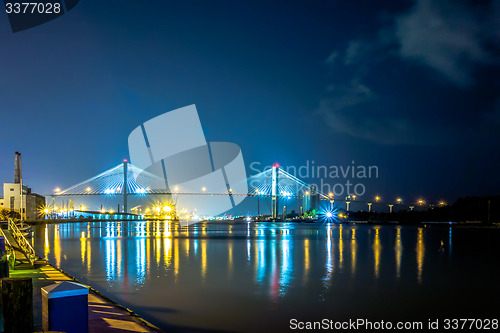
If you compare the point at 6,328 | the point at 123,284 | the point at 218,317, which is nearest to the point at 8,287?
the point at 6,328

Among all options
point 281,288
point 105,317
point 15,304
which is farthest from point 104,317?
point 281,288

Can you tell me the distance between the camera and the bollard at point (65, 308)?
459 centimetres

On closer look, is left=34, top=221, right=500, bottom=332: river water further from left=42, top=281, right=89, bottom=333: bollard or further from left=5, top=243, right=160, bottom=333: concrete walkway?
left=42, top=281, right=89, bottom=333: bollard

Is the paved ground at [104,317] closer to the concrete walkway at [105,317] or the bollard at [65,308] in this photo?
the concrete walkway at [105,317]

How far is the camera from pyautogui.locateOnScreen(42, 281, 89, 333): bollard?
459cm

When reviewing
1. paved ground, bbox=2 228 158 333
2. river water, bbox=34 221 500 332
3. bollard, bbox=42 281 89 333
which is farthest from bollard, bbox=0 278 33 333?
river water, bbox=34 221 500 332

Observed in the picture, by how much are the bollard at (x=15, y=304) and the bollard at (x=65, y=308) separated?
186mm

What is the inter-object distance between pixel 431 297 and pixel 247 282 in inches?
195

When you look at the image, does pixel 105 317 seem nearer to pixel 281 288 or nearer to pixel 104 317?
pixel 104 317

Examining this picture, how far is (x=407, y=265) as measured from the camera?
18.3 m

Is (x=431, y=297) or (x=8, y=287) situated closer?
(x=8, y=287)

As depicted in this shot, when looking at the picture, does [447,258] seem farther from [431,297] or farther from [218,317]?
[218,317]

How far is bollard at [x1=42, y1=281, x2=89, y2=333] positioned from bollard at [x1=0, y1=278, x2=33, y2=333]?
0.19m

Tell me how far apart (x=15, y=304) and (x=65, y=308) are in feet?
1.53
